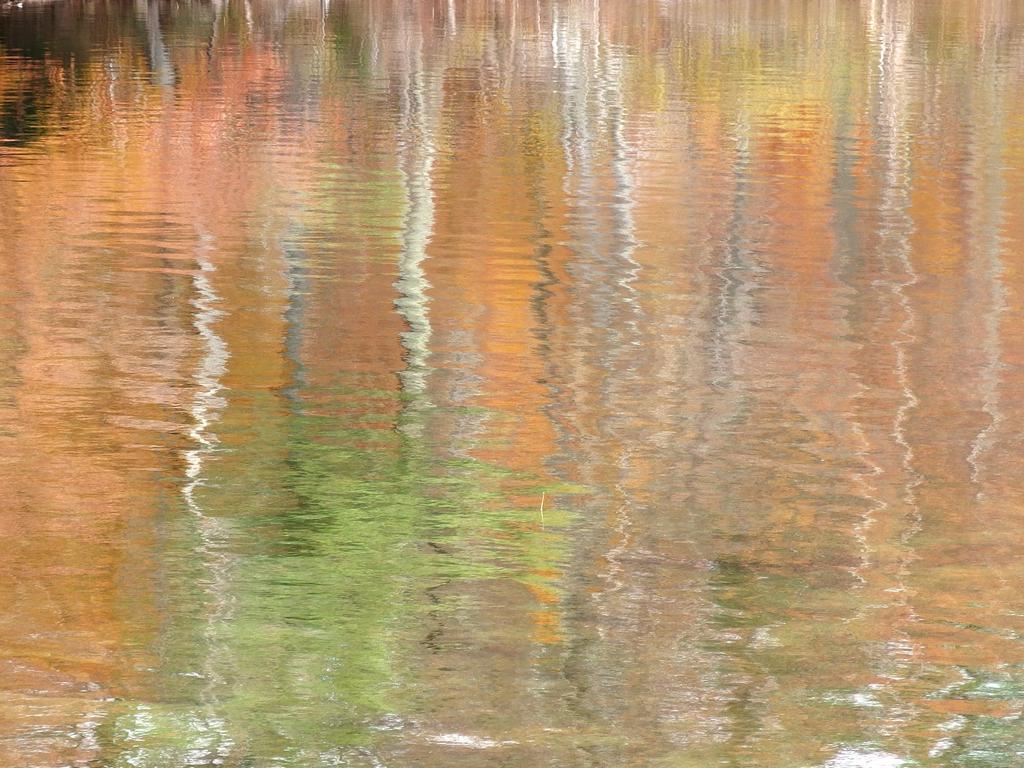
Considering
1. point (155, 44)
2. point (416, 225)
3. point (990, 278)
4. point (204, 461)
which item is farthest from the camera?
point (155, 44)

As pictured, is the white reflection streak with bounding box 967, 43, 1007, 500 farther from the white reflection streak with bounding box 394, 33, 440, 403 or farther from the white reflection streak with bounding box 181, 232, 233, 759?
the white reflection streak with bounding box 181, 232, 233, 759

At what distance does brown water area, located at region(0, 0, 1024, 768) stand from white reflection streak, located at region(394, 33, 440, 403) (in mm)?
63

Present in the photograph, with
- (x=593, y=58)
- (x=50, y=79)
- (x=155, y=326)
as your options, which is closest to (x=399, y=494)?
(x=155, y=326)

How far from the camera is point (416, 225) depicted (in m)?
14.9

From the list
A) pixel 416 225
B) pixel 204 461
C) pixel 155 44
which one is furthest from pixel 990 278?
pixel 155 44

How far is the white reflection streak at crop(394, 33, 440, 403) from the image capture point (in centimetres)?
1067

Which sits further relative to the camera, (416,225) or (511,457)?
(416,225)

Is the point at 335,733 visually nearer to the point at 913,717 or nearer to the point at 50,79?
the point at 913,717

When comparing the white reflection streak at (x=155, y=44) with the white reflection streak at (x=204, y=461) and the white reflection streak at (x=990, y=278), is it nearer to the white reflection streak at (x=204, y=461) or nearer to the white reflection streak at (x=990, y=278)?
the white reflection streak at (x=990, y=278)

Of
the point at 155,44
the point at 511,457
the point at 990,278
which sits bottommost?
the point at 990,278

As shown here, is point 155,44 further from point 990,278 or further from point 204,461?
point 204,461

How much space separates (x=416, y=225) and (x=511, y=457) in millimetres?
6640

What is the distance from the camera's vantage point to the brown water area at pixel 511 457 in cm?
564

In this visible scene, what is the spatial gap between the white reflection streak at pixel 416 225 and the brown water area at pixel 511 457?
63 mm
